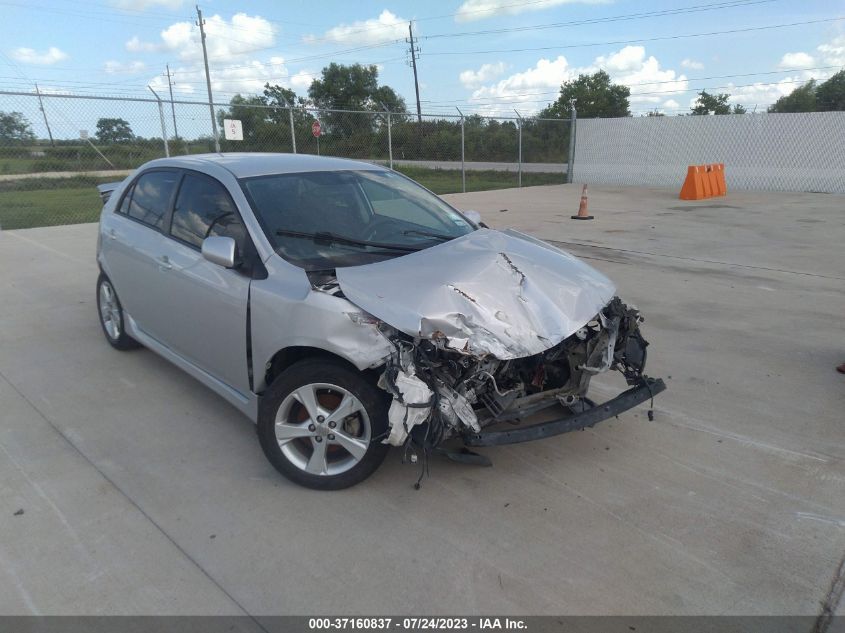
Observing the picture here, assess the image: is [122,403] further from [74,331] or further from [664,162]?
[664,162]

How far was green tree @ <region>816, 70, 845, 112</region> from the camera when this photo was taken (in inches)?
1935

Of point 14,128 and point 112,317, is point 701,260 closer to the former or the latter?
point 112,317

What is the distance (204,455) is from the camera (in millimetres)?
3510

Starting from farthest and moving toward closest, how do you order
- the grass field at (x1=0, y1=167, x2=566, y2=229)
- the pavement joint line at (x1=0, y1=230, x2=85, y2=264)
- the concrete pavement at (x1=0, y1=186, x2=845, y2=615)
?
the grass field at (x1=0, y1=167, x2=566, y2=229), the pavement joint line at (x1=0, y1=230, x2=85, y2=264), the concrete pavement at (x1=0, y1=186, x2=845, y2=615)

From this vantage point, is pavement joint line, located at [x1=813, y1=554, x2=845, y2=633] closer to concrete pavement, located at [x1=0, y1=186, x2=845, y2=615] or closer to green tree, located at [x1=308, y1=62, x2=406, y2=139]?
concrete pavement, located at [x1=0, y1=186, x2=845, y2=615]

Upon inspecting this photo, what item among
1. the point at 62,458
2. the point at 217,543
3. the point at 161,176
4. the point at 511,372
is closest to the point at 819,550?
the point at 511,372

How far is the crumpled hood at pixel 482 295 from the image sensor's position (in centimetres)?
285

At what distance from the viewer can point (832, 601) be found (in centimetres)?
247

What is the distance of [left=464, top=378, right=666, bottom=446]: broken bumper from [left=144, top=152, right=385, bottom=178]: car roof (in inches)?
87.6

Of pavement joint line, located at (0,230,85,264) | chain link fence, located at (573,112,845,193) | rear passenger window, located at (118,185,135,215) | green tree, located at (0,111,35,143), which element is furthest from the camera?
chain link fence, located at (573,112,845,193)

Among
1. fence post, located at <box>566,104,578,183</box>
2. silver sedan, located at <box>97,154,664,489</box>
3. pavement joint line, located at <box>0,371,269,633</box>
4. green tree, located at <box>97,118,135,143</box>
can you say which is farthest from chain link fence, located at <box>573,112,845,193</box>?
pavement joint line, located at <box>0,371,269,633</box>

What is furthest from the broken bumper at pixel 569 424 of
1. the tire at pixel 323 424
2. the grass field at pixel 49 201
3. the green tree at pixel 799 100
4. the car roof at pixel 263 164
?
the green tree at pixel 799 100

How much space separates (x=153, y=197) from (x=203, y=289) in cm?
130

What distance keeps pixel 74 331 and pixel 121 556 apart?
3.70 m
